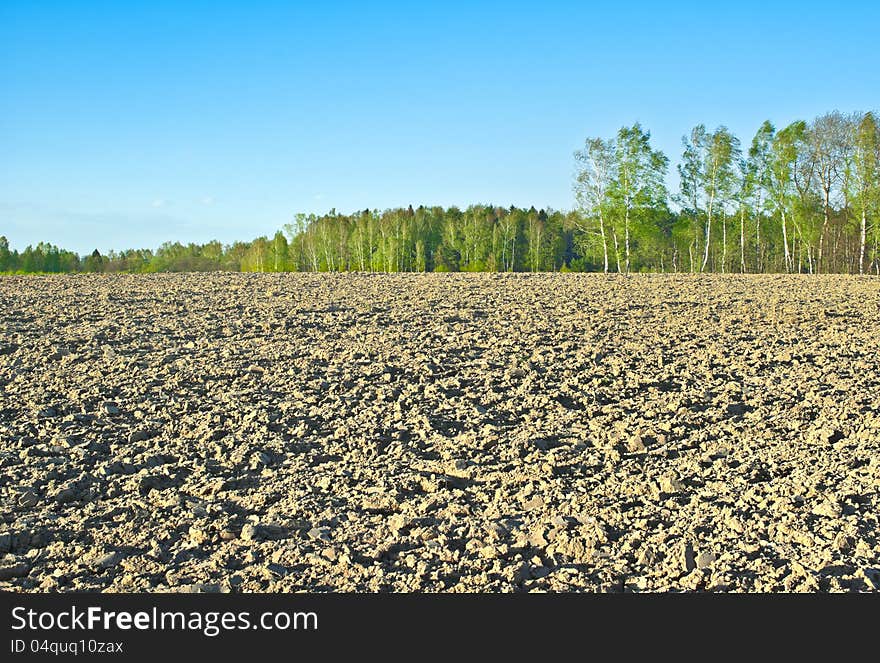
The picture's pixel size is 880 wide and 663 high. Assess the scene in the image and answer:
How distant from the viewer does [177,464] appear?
5.81 meters

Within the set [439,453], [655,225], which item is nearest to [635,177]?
[655,225]

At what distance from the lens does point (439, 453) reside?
5.96m

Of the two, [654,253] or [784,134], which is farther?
[654,253]

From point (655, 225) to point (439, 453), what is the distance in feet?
104

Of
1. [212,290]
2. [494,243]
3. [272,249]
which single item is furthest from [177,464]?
[272,249]

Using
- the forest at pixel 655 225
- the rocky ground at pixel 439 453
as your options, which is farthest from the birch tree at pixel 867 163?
the rocky ground at pixel 439 453

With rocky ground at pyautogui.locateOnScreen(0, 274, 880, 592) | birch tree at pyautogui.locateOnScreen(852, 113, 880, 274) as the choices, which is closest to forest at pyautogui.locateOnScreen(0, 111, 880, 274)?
birch tree at pyautogui.locateOnScreen(852, 113, 880, 274)

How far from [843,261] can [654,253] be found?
1260cm

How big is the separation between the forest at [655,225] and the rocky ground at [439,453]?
18.4 metres

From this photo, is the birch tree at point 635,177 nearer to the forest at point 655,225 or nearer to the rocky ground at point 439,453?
the forest at point 655,225

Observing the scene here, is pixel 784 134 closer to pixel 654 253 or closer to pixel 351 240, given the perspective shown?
pixel 654 253

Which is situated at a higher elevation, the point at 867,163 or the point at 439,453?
the point at 867,163

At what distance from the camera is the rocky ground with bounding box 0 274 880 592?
4312 mm

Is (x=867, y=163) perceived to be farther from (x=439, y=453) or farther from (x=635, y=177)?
(x=439, y=453)
